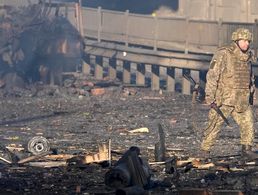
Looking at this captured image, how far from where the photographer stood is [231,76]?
1499cm

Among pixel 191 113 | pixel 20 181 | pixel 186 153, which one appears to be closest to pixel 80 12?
pixel 191 113

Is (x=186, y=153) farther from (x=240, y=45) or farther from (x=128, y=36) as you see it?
(x=128, y=36)

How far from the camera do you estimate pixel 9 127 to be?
1906 centimetres

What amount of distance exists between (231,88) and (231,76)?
181 millimetres

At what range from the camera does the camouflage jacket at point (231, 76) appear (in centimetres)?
1491

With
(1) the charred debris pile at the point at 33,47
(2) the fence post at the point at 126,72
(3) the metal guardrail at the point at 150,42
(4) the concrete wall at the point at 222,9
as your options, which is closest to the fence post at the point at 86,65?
(3) the metal guardrail at the point at 150,42

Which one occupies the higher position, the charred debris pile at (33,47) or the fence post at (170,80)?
the charred debris pile at (33,47)

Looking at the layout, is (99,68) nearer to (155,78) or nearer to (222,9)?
(155,78)

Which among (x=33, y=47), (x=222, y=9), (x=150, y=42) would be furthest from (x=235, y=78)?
(x=222, y=9)

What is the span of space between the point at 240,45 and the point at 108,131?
4310 millimetres

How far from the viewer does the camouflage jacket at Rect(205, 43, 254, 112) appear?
48.9 ft

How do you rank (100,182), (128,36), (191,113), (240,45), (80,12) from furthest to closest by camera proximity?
(80,12) < (128,36) < (191,113) < (240,45) < (100,182)

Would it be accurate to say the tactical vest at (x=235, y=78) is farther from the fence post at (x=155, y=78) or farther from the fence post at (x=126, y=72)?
the fence post at (x=126, y=72)

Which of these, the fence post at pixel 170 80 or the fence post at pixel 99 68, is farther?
the fence post at pixel 99 68
